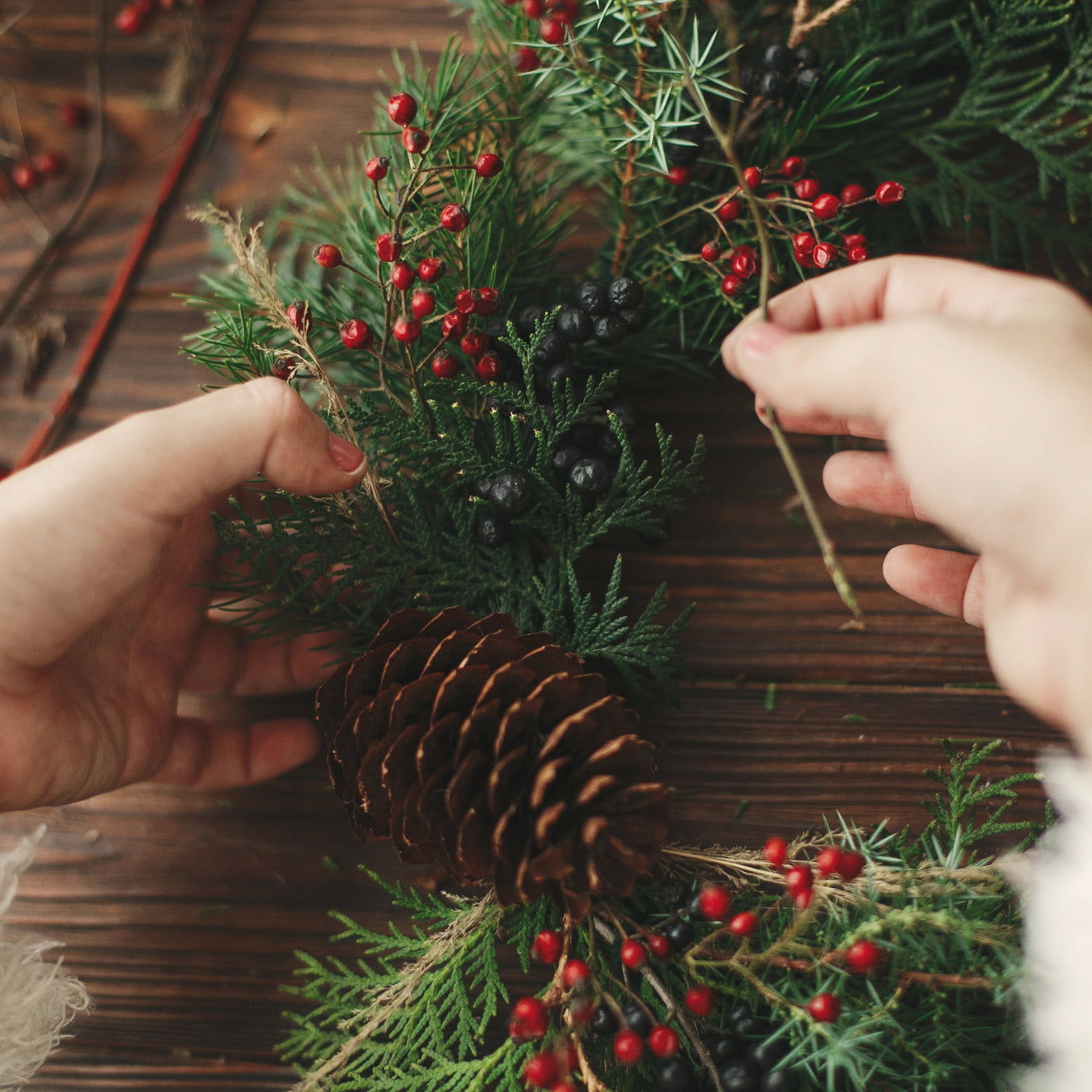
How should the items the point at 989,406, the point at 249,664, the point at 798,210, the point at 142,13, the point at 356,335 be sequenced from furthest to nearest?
the point at 142,13 < the point at 249,664 < the point at 798,210 < the point at 356,335 < the point at 989,406

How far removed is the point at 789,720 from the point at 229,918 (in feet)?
1.87

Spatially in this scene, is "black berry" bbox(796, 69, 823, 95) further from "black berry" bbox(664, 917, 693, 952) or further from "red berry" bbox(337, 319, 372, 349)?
"black berry" bbox(664, 917, 693, 952)

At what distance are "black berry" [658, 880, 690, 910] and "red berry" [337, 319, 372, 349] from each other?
477mm

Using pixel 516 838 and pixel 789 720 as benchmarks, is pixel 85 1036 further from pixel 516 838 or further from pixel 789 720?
pixel 789 720

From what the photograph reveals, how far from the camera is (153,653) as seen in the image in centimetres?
77

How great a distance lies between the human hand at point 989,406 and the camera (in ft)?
1.65

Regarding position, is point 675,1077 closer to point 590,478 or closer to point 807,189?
point 590,478

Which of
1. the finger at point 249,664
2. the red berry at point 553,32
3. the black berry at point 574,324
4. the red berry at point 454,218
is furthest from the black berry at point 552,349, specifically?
the finger at point 249,664

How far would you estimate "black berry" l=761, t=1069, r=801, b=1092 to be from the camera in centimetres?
56

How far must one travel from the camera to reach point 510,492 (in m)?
0.64

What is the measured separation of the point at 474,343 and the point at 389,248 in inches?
3.8

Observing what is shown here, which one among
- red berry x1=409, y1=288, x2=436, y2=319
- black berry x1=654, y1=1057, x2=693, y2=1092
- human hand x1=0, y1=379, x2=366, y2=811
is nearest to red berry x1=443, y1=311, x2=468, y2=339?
red berry x1=409, y1=288, x2=436, y2=319

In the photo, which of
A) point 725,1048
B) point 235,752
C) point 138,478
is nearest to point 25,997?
point 235,752

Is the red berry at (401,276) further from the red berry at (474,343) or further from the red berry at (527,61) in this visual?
the red berry at (527,61)
